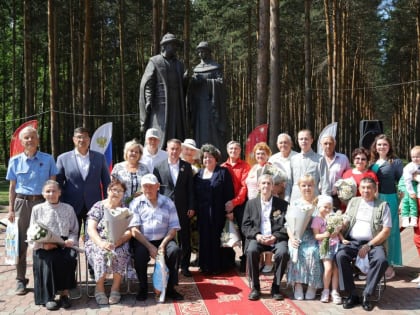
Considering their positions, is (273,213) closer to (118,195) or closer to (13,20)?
(118,195)

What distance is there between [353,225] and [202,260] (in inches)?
82.2

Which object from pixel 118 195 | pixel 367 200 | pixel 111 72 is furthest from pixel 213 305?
pixel 111 72

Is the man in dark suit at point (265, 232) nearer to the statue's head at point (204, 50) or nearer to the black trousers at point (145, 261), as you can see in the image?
the black trousers at point (145, 261)

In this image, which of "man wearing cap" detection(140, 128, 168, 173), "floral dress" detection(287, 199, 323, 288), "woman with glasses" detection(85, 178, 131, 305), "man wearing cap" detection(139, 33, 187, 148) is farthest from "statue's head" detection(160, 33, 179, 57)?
"floral dress" detection(287, 199, 323, 288)

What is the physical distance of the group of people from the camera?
545cm

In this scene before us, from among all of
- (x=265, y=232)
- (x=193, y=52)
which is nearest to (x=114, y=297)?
(x=265, y=232)

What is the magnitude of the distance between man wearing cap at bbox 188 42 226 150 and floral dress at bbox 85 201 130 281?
3.40m

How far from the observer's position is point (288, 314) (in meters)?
5.01

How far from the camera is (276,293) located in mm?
5559

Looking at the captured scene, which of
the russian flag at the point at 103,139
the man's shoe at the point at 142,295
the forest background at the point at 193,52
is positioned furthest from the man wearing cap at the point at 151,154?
the forest background at the point at 193,52

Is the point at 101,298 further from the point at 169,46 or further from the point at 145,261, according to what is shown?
the point at 169,46

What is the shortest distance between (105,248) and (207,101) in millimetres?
3945

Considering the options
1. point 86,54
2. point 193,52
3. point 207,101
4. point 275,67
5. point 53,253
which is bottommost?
point 53,253

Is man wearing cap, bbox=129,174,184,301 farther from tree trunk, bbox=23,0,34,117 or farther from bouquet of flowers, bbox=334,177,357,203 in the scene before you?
tree trunk, bbox=23,0,34,117
